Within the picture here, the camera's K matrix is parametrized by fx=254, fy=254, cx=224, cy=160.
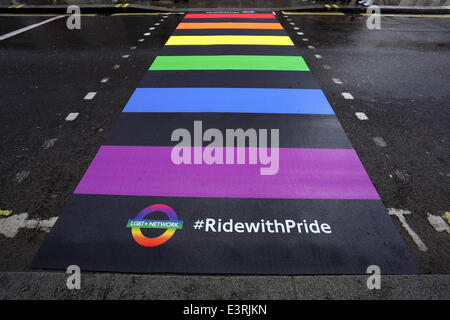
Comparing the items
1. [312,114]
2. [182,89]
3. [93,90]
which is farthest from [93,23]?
[312,114]

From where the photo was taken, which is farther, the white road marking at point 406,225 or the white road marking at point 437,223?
the white road marking at point 437,223

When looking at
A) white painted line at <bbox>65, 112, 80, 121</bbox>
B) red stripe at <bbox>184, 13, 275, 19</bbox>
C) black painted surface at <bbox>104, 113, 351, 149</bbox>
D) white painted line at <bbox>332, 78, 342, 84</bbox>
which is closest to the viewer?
black painted surface at <bbox>104, 113, 351, 149</bbox>

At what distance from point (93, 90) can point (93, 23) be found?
5.41 m

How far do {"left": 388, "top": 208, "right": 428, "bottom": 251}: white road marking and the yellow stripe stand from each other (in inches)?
205

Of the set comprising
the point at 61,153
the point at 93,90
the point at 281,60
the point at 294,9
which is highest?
the point at 294,9

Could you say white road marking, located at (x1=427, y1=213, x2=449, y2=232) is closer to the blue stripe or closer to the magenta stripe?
the magenta stripe

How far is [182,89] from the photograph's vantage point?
4.52 metres

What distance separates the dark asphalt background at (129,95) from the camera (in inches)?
104

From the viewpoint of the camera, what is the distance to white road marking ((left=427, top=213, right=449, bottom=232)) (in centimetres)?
241

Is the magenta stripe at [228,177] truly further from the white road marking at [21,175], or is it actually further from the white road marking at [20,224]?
the white road marking at [21,175]

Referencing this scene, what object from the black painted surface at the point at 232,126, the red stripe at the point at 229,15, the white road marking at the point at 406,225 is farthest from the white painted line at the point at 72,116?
the red stripe at the point at 229,15

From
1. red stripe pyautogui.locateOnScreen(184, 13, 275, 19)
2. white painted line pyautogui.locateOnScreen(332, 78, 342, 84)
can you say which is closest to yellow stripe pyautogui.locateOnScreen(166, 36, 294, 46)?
white painted line pyautogui.locateOnScreen(332, 78, 342, 84)

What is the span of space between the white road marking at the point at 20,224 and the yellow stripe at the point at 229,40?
212 inches
